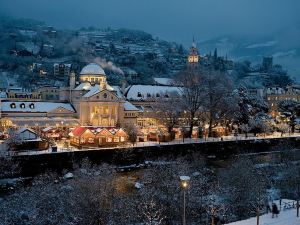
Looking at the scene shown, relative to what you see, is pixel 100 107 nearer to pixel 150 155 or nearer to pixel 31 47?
pixel 150 155

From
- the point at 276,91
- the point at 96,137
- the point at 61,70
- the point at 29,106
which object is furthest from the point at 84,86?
the point at 61,70

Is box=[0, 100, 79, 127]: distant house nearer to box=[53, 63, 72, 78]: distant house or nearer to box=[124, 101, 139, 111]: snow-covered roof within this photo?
box=[124, 101, 139, 111]: snow-covered roof

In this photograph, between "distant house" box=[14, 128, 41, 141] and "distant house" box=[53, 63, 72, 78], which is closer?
"distant house" box=[14, 128, 41, 141]

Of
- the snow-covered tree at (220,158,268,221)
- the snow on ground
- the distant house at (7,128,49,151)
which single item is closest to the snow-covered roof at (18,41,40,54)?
the distant house at (7,128,49,151)

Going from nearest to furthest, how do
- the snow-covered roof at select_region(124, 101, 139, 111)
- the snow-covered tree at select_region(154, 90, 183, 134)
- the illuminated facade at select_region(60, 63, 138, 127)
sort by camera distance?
1. the snow-covered tree at select_region(154, 90, 183, 134)
2. the illuminated facade at select_region(60, 63, 138, 127)
3. the snow-covered roof at select_region(124, 101, 139, 111)

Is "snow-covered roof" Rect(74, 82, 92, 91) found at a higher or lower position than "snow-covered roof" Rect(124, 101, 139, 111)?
higher

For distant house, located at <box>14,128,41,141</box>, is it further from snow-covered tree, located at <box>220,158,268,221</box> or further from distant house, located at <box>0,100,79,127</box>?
snow-covered tree, located at <box>220,158,268,221</box>

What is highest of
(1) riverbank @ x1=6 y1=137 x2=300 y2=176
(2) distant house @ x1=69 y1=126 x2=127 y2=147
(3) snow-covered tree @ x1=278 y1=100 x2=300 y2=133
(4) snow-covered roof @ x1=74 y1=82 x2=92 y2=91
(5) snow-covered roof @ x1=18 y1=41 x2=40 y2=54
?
(5) snow-covered roof @ x1=18 y1=41 x2=40 y2=54

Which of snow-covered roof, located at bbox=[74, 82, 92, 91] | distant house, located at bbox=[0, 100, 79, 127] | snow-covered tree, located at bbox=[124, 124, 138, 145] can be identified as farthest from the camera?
snow-covered roof, located at bbox=[74, 82, 92, 91]

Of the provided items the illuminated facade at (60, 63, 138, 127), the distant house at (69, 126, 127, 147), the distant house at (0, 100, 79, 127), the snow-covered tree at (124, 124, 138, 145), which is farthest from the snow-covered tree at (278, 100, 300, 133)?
the distant house at (0, 100, 79, 127)

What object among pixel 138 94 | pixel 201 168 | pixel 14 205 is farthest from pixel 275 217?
pixel 138 94

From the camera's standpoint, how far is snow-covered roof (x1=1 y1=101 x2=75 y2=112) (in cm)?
5802

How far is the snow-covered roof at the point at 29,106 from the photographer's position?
58022mm

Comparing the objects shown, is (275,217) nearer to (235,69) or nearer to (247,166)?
(247,166)
